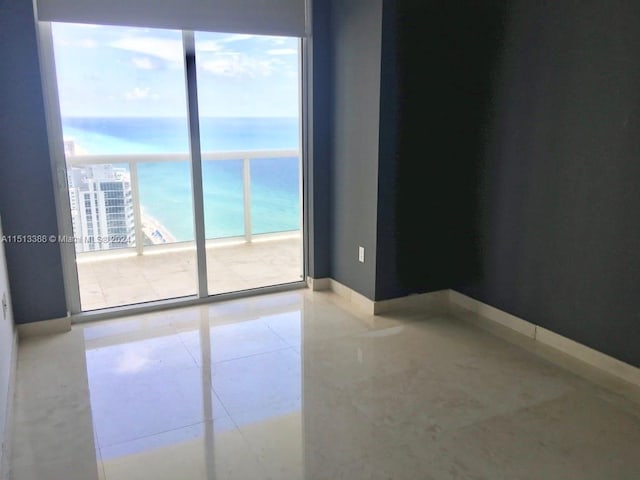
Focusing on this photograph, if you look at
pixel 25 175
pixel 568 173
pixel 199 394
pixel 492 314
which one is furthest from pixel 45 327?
pixel 568 173

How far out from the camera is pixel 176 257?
16.1 ft

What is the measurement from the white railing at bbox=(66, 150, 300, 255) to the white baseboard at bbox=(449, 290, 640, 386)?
5.76ft

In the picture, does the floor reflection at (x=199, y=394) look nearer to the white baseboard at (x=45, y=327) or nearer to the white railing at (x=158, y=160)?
the white baseboard at (x=45, y=327)

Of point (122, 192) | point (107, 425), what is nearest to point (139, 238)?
point (122, 192)

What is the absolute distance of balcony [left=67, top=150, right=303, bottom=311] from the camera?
13.5 ft

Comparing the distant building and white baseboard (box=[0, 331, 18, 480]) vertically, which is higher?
the distant building

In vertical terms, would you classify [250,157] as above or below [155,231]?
above

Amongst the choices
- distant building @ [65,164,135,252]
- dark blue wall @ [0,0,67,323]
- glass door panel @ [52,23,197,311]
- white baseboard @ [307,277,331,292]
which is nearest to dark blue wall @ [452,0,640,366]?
white baseboard @ [307,277,331,292]

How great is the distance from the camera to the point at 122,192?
14.9 feet

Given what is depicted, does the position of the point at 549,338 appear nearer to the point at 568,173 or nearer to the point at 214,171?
the point at 568,173

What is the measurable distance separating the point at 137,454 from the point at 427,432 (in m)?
1.20

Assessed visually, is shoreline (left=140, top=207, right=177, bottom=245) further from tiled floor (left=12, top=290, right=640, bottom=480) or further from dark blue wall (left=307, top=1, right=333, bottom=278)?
dark blue wall (left=307, top=1, right=333, bottom=278)

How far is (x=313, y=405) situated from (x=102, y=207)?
281 centimetres

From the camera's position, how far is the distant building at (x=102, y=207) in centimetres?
409
